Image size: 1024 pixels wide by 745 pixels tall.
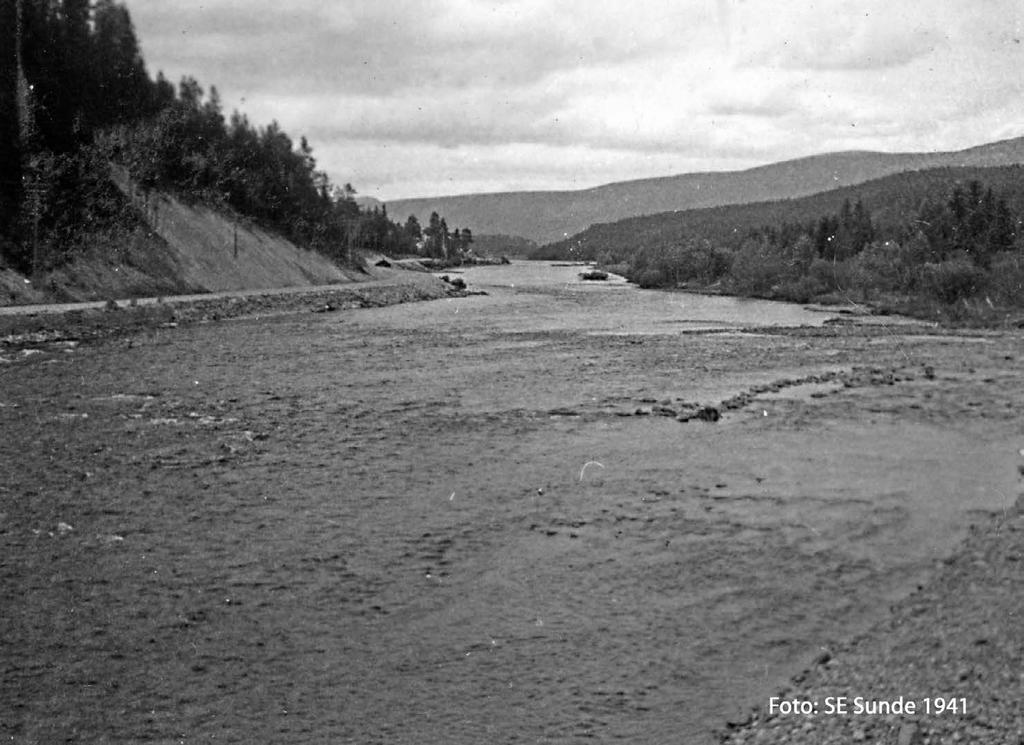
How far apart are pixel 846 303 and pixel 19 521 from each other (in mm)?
87661

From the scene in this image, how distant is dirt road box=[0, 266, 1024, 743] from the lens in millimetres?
10086

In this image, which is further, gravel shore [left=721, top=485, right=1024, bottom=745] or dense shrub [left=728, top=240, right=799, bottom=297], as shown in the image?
dense shrub [left=728, top=240, right=799, bottom=297]

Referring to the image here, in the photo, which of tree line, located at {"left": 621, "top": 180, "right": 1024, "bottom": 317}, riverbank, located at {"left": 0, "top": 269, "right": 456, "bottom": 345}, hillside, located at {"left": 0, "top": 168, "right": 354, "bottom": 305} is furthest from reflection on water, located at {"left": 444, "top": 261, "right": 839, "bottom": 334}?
hillside, located at {"left": 0, "top": 168, "right": 354, "bottom": 305}

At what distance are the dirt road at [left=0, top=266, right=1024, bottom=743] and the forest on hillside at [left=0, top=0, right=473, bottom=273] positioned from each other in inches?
1266

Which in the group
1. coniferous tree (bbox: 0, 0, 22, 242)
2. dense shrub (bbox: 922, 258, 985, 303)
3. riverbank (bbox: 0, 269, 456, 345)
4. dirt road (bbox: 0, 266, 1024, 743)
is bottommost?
dirt road (bbox: 0, 266, 1024, 743)

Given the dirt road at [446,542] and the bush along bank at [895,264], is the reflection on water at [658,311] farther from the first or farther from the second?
the dirt road at [446,542]

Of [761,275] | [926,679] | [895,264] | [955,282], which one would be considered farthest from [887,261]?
[926,679]

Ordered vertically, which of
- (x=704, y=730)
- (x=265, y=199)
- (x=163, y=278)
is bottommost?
(x=704, y=730)

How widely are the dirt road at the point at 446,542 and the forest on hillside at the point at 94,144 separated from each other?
32156mm

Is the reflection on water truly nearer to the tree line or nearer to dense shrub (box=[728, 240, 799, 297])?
dense shrub (box=[728, 240, 799, 297])

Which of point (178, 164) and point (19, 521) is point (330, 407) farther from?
point (178, 164)

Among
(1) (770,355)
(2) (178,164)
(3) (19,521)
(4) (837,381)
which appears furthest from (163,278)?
(3) (19,521)

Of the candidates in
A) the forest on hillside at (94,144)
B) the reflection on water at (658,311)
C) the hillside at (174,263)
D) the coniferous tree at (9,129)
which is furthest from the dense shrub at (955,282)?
the coniferous tree at (9,129)

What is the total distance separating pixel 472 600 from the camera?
13055mm
